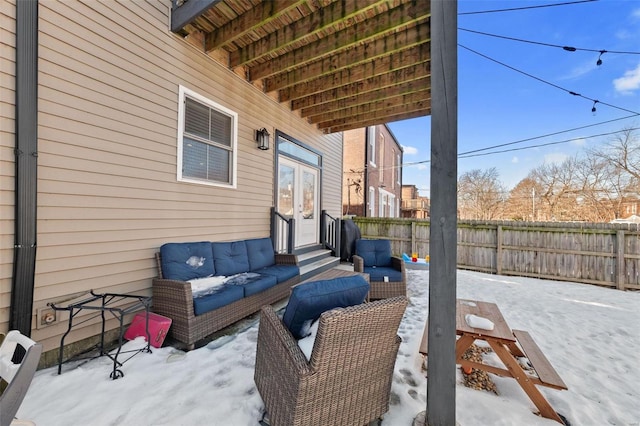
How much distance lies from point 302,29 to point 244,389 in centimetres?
412

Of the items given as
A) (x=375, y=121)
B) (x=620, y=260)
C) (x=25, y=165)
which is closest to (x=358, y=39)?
(x=375, y=121)

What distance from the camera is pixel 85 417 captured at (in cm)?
162

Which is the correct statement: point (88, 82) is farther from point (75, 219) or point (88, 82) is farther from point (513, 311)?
point (513, 311)

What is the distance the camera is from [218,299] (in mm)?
2697

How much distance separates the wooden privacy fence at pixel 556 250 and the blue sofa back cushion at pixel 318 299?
6123 millimetres

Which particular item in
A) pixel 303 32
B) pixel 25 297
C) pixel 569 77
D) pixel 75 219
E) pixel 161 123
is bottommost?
pixel 25 297

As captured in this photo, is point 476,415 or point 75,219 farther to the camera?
point 75,219

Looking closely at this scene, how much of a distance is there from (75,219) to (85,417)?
168 cm

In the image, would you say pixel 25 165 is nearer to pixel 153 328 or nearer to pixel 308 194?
pixel 153 328

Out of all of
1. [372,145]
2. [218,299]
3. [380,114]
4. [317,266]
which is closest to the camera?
[218,299]

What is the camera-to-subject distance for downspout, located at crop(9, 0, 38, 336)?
6.57 ft

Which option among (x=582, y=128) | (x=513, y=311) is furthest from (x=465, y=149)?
(x=513, y=311)

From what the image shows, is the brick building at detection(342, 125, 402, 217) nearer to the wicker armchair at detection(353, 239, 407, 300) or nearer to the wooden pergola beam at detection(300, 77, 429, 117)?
the wooden pergola beam at detection(300, 77, 429, 117)

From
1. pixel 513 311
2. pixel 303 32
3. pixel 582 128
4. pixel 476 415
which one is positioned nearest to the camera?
pixel 476 415
